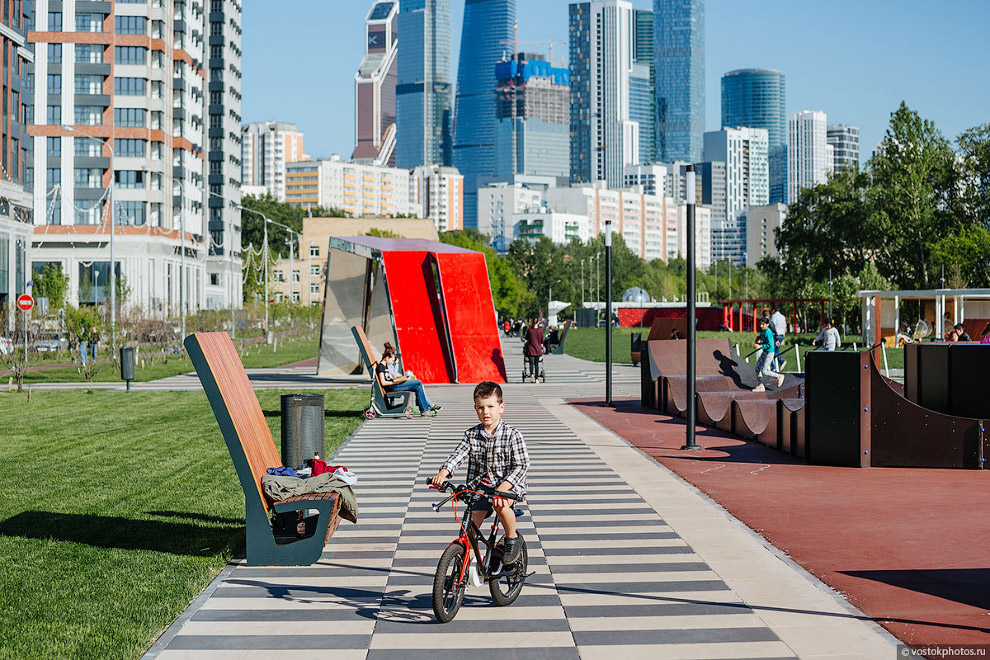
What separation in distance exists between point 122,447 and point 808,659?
12380 mm

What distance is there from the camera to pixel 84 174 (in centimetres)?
8388

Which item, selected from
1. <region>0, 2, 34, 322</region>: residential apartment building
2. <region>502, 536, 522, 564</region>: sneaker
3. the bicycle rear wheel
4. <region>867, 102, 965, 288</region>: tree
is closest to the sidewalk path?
the bicycle rear wheel

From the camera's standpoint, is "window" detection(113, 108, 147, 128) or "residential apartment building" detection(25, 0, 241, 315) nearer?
"residential apartment building" detection(25, 0, 241, 315)

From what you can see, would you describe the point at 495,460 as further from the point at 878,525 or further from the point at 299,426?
the point at 299,426

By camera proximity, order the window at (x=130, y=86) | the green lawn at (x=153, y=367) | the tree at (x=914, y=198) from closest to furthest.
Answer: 1. the green lawn at (x=153, y=367)
2. the tree at (x=914, y=198)
3. the window at (x=130, y=86)

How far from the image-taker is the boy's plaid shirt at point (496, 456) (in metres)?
6.78

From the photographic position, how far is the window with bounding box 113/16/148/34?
84.2m

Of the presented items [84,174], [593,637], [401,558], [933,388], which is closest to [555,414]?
[933,388]

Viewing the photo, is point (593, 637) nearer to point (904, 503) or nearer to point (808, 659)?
point (808, 659)

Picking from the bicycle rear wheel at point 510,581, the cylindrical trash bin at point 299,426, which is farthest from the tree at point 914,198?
the bicycle rear wheel at point 510,581

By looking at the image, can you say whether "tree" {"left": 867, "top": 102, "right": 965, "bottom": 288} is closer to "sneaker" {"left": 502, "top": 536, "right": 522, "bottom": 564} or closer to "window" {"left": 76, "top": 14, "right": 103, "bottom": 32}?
"window" {"left": 76, "top": 14, "right": 103, "bottom": 32}

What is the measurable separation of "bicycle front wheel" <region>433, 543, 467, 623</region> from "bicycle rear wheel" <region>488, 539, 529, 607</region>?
0.26m

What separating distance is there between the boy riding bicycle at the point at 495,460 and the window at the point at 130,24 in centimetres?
8508

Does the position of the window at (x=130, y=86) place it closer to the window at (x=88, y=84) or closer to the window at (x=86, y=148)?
the window at (x=88, y=84)
